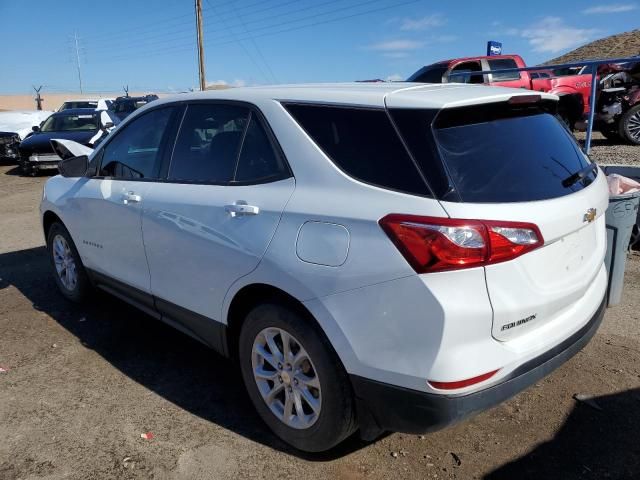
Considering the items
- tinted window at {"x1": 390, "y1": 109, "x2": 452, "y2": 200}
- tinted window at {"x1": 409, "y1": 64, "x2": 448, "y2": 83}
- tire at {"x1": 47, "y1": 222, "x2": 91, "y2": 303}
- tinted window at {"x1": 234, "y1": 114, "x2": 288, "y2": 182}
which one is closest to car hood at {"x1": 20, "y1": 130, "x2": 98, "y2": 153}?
tinted window at {"x1": 409, "y1": 64, "x2": 448, "y2": 83}

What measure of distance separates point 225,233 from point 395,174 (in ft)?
3.35

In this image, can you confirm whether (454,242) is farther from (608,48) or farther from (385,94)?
(608,48)

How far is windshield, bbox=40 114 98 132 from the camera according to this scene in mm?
14383

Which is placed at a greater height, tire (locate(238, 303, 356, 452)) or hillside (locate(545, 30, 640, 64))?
hillside (locate(545, 30, 640, 64))

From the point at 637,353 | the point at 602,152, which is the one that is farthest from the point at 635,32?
the point at 637,353

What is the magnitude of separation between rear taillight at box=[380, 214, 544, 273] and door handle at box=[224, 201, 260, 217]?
864 millimetres

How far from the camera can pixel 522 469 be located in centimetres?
257

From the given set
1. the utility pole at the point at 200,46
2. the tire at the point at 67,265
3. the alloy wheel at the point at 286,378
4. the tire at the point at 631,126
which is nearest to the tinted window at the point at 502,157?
the alloy wheel at the point at 286,378

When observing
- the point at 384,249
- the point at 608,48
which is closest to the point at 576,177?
the point at 384,249

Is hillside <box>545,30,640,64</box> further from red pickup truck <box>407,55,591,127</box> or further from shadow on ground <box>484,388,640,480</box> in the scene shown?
shadow on ground <box>484,388,640,480</box>

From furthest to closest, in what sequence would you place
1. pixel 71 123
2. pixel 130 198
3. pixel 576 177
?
pixel 71 123 < pixel 130 198 < pixel 576 177

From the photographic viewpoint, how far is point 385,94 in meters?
2.45

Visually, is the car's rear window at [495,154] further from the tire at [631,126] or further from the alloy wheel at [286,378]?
the tire at [631,126]

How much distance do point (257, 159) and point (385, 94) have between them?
772 mm
